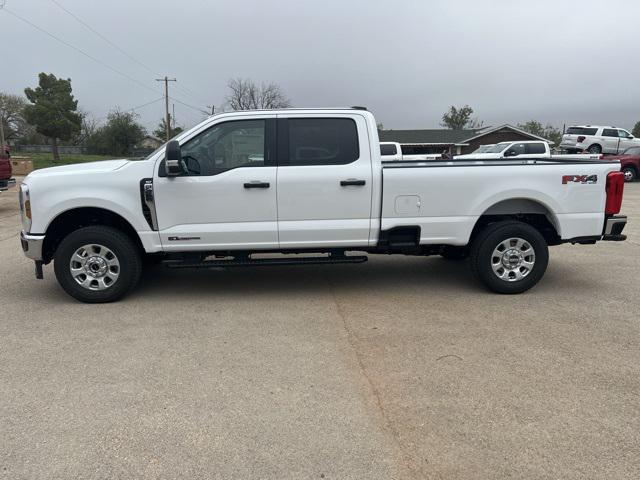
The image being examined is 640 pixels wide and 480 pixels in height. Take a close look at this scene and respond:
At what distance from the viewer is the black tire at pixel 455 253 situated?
6556mm

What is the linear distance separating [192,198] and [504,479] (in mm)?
3918

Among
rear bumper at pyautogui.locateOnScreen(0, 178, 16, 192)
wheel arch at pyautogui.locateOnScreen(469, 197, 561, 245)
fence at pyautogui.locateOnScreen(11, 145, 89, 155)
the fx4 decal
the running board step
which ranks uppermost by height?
fence at pyautogui.locateOnScreen(11, 145, 89, 155)

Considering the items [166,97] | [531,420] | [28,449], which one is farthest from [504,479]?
[166,97]

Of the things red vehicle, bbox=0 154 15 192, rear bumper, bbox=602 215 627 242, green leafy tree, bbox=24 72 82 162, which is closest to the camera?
rear bumper, bbox=602 215 627 242

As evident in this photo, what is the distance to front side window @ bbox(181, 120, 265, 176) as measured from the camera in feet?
17.6

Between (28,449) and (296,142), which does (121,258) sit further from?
(28,449)

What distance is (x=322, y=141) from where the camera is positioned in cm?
554

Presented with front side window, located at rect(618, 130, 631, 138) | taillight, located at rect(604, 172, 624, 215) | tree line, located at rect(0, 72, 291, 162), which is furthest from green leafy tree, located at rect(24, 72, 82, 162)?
A: taillight, located at rect(604, 172, 624, 215)

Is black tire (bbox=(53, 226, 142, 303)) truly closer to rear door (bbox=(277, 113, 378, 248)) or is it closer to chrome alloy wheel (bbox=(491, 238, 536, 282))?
rear door (bbox=(277, 113, 378, 248))

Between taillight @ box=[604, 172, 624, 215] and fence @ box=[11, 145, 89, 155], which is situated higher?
fence @ box=[11, 145, 89, 155]

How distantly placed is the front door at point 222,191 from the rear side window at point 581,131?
94.8 feet

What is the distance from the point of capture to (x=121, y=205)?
5320 millimetres

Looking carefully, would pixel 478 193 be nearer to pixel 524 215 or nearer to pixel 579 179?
pixel 524 215

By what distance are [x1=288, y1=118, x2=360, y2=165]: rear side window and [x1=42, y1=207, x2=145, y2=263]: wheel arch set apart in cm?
196
